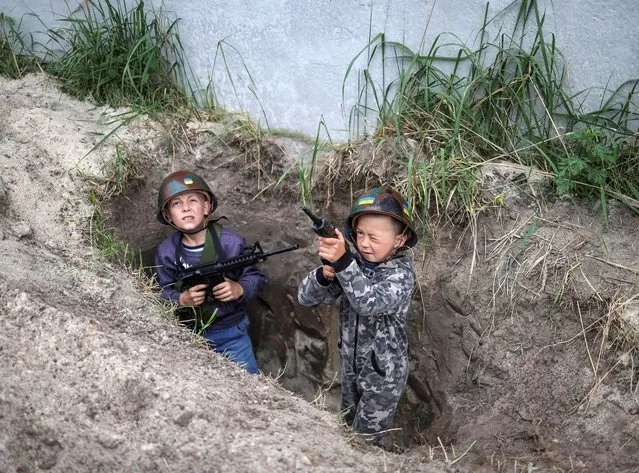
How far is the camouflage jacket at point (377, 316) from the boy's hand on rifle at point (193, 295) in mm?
637

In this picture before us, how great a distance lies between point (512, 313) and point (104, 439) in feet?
7.14

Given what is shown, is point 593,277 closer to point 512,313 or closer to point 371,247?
point 512,313

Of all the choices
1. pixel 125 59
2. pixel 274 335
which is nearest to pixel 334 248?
pixel 274 335

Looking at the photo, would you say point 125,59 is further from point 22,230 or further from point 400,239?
point 400,239

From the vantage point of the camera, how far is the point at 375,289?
341 cm

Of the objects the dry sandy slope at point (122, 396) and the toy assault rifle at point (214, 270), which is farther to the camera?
the toy assault rifle at point (214, 270)

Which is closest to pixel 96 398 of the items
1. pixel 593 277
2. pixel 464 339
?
pixel 464 339

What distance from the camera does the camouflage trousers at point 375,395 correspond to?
Result: 3689 millimetres

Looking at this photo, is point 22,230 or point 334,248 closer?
point 334,248

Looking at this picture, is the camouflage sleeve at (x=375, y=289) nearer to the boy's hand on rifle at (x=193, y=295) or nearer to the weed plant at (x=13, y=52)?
the boy's hand on rifle at (x=193, y=295)

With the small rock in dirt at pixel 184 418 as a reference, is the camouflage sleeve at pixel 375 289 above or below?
above

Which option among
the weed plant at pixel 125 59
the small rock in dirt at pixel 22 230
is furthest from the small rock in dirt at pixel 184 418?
the weed plant at pixel 125 59

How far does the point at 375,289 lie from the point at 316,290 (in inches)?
12.8

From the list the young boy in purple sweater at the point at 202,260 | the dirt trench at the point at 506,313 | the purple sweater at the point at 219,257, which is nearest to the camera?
the dirt trench at the point at 506,313
